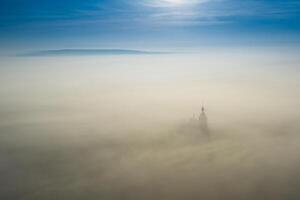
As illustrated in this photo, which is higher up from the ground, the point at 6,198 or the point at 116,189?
the point at 6,198

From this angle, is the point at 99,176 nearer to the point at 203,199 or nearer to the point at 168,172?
the point at 168,172

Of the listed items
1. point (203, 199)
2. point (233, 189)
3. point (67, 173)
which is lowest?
point (203, 199)

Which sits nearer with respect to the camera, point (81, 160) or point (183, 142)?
point (81, 160)

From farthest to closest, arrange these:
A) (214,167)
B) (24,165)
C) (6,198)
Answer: (214,167) → (24,165) → (6,198)

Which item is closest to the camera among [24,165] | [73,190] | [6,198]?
[6,198]

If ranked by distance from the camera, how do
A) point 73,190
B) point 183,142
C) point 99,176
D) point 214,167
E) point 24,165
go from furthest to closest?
point 183,142 → point 214,167 → point 24,165 → point 99,176 → point 73,190

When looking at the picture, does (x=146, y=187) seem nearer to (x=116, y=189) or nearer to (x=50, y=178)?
(x=116, y=189)

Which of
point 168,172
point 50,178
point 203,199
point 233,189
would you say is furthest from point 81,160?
point 233,189

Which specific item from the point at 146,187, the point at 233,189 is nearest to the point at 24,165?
the point at 146,187

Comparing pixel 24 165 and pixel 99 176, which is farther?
pixel 24 165
